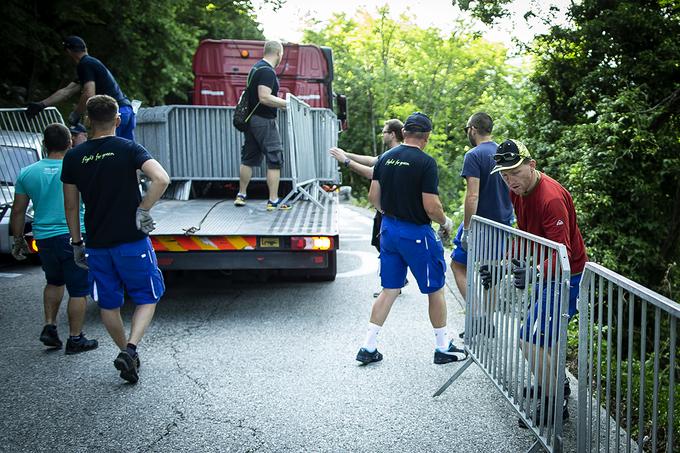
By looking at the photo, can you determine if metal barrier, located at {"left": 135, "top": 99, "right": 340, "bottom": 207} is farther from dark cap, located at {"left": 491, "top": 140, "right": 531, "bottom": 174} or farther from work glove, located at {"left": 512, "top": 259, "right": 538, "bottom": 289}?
work glove, located at {"left": 512, "top": 259, "right": 538, "bottom": 289}

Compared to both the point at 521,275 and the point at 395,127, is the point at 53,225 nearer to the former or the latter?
the point at 395,127

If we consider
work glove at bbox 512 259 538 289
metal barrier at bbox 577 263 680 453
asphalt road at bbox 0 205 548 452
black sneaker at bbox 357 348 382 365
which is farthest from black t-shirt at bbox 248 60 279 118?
metal barrier at bbox 577 263 680 453

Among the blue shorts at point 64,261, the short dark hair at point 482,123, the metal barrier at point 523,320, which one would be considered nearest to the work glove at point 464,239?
the metal barrier at point 523,320

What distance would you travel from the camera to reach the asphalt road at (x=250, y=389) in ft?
13.4

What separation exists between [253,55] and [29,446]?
8920 mm

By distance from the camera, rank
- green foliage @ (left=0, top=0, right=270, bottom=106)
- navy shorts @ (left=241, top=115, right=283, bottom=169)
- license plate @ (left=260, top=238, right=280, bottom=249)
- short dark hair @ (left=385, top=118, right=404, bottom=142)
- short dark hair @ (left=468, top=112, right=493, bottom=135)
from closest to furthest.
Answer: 1. short dark hair @ (left=468, top=112, right=493, bottom=135)
2. license plate @ (left=260, top=238, right=280, bottom=249)
3. short dark hair @ (left=385, top=118, right=404, bottom=142)
4. navy shorts @ (left=241, top=115, right=283, bottom=169)
5. green foliage @ (left=0, top=0, right=270, bottom=106)

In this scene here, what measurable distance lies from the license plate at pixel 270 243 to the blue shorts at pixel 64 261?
5.77 ft

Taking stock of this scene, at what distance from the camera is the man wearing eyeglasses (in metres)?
5.87

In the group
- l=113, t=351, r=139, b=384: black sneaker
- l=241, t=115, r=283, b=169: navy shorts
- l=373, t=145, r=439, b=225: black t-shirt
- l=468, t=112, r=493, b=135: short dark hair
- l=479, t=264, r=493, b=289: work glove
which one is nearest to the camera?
l=479, t=264, r=493, b=289: work glove

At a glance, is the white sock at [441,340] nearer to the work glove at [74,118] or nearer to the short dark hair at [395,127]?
the short dark hair at [395,127]

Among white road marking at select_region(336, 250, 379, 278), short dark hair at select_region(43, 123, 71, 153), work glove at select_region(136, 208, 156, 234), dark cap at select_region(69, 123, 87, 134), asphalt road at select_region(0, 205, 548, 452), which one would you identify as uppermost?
dark cap at select_region(69, 123, 87, 134)

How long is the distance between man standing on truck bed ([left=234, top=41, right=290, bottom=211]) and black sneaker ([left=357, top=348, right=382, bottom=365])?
294cm

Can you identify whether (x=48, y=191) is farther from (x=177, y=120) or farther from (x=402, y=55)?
(x=402, y=55)

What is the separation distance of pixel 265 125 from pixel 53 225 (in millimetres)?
3144
